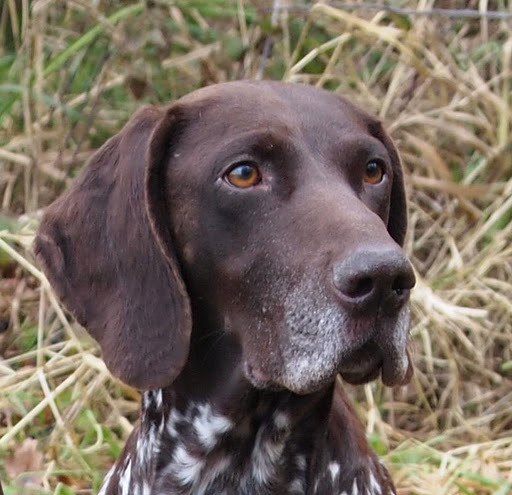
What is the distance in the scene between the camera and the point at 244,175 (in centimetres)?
298

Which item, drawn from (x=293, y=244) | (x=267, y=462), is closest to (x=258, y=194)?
(x=293, y=244)

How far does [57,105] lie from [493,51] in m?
2.11

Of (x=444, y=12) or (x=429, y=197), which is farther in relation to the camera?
(x=429, y=197)

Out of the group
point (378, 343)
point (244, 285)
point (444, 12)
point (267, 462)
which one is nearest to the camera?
point (378, 343)

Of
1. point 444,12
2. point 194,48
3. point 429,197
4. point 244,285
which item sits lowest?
point 429,197

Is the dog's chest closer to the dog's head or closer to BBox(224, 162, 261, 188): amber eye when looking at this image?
the dog's head

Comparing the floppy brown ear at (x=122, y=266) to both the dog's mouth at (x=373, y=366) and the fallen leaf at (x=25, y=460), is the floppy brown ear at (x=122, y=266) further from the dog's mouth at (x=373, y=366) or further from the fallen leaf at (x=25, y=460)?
the fallen leaf at (x=25, y=460)

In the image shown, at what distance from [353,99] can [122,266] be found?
2.53m

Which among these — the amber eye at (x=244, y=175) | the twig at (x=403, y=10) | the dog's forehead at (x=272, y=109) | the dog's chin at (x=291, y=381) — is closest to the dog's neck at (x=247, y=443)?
the dog's chin at (x=291, y=381)

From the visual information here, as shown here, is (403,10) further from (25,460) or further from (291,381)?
(291,381)

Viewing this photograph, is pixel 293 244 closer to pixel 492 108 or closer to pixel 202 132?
pixel 202 132

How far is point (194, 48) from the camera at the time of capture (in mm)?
6262

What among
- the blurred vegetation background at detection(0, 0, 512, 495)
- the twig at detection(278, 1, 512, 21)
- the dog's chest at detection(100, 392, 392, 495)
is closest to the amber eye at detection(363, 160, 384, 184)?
the dog's chest at detection(100, 392, 392, 495)

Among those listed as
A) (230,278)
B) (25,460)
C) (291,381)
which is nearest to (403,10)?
(25,460)
